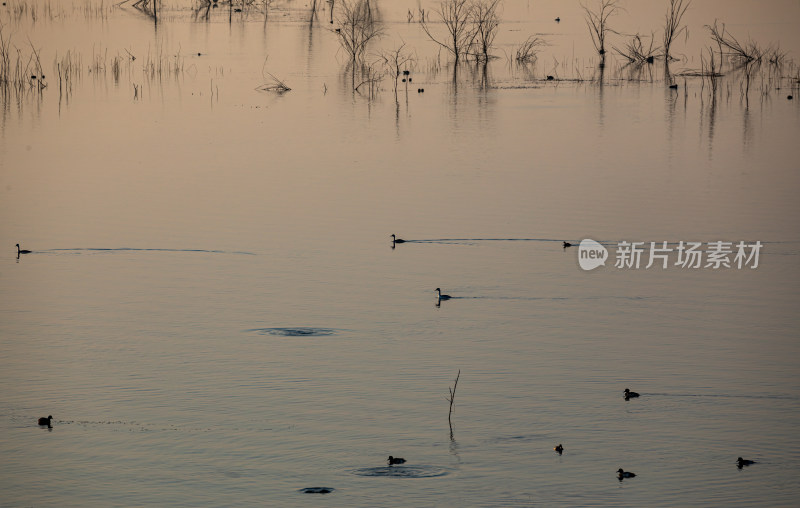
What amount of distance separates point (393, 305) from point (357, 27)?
24.7 meters

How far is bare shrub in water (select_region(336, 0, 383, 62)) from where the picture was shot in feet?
113

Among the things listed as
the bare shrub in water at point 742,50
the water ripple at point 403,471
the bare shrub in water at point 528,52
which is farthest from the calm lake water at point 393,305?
the bare shrub in water at point 528,52

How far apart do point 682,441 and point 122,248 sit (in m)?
7.66

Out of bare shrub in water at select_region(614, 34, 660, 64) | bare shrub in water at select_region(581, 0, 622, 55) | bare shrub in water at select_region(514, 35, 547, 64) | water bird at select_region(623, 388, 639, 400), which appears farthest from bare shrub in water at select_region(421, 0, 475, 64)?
water bird at select_region(623, 388, 639, 400)

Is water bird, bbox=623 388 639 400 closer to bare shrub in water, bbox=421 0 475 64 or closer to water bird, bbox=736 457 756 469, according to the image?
water bird, bbox=736 457 756 469

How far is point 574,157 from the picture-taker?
20875 mm

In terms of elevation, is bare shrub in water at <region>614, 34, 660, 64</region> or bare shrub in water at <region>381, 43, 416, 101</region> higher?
bare shrub in water at <region>614, 34, 660, 64</region>

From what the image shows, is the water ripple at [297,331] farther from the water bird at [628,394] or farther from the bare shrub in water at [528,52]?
the bare shrub in water at [528,52]

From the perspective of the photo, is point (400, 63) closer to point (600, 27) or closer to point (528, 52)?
point (528, 52)

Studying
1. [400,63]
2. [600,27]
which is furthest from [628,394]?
[600,27]

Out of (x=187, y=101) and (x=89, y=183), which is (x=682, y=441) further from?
(x=187, y=101)

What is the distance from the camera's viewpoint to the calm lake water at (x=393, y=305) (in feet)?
27.0

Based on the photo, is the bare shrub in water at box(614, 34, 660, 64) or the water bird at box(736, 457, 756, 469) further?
the bare shrub in water at box(614, 34, 660, 64)

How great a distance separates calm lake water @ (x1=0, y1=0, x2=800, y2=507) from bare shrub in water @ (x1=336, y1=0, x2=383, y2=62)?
761cm
